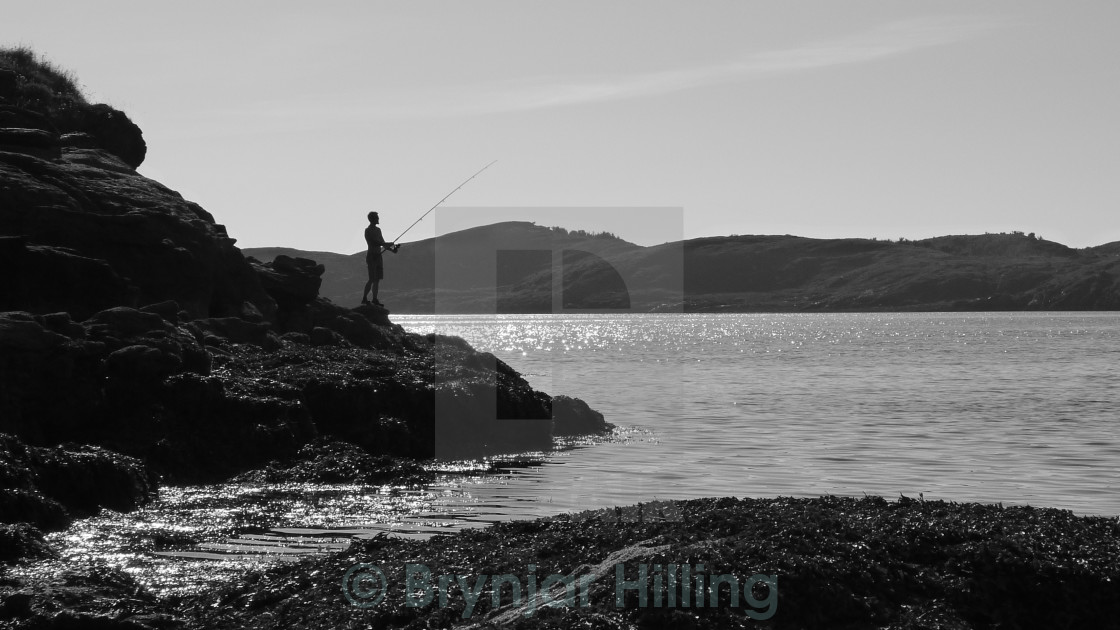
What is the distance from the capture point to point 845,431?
2264cm

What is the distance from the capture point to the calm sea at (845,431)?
1478 cm

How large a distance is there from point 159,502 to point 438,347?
11949mm

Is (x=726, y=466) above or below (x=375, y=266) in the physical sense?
below

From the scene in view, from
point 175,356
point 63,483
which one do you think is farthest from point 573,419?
point 63,483

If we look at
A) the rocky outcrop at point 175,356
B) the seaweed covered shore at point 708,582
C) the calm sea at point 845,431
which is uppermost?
the rocky outcrop at point 175,356

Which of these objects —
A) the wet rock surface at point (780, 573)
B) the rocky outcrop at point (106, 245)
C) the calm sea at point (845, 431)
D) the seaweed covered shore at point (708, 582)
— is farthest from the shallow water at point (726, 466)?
the rocky outcrop at point (106, 245)

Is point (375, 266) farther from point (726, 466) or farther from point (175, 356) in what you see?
point (726, 466)

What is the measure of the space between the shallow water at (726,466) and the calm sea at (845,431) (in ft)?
0.19

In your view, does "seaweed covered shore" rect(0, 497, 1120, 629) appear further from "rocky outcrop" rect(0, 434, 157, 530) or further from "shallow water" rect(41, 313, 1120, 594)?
"rocky outcrop" rect(0, 434, 157, 530)

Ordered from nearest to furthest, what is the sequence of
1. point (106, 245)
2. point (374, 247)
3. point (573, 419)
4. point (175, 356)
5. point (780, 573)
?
point (780, 573)
point (175, 356)
point (106, 245)
point (573, 419)
point (374, 247)

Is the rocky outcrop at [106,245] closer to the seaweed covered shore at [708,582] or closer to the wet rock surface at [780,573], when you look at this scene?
the seaweed covered shore at [708,582]

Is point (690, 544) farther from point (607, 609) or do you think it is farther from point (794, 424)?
point (794, 424)

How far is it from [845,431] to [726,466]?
6.46m

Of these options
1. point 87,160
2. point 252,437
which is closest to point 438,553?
point 252,437
